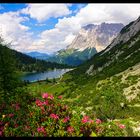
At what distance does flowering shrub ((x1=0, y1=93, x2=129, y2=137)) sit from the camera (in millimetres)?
9344

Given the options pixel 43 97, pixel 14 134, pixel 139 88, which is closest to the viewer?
pixel 14 134

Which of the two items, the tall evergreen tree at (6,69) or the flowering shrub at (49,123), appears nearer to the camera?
the flowering shrub at (49,123)

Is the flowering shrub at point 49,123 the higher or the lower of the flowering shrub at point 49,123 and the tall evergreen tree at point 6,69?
the lower

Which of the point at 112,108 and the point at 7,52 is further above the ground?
the point at 7,52

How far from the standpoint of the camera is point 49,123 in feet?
31.4

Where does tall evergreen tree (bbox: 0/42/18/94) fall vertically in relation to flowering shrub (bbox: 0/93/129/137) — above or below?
above

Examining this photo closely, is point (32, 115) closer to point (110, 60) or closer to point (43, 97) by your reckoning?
point (43, 97)

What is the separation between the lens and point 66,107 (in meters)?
11.1

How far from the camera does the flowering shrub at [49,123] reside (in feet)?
30.7

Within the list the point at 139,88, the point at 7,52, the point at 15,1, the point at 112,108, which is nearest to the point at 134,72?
the point at 139,88

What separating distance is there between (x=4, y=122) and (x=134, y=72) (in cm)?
7265

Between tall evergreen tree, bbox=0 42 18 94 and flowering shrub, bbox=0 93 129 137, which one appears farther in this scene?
tall evergreen tree, bbox=0 42 18 94

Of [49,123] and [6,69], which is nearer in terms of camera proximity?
[49,123]

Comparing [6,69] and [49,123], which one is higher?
[6,69]
